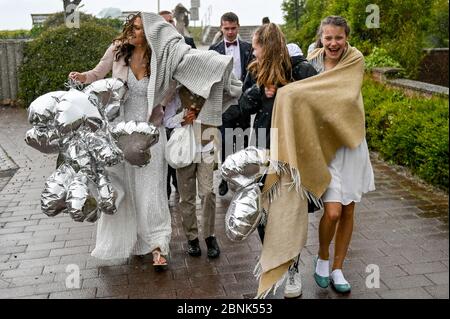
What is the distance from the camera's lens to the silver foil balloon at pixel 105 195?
12.3 ft

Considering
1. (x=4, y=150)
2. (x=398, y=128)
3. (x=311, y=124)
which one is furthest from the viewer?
(x=4, y=150)

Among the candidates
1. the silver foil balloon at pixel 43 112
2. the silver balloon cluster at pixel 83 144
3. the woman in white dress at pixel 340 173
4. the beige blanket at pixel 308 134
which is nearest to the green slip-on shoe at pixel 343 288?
the woman in white dress at pixel 340 173

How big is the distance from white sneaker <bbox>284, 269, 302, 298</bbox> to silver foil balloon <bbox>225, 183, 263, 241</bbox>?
0.50m

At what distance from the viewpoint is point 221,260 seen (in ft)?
14.2

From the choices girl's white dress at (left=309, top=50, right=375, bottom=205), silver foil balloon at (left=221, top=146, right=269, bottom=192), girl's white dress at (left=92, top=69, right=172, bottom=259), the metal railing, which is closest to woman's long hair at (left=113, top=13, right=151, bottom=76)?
girl's white dress at (left=92, top=69, right=172, bottom=259)

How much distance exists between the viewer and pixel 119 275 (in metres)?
4.11

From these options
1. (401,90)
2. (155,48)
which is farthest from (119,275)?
(401,90)

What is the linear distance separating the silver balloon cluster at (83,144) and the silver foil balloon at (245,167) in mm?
669

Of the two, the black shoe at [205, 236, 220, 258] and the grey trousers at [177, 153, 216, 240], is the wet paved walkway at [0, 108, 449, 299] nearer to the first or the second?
the black shoe at [205, 236, 220, 258]

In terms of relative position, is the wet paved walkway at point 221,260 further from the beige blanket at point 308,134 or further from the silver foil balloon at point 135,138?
the silver foil balloon at point 135,138

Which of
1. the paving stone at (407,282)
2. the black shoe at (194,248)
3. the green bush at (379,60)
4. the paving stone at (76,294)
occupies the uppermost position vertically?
the green bush at (379,60)

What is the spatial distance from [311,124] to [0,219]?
3587 mm
